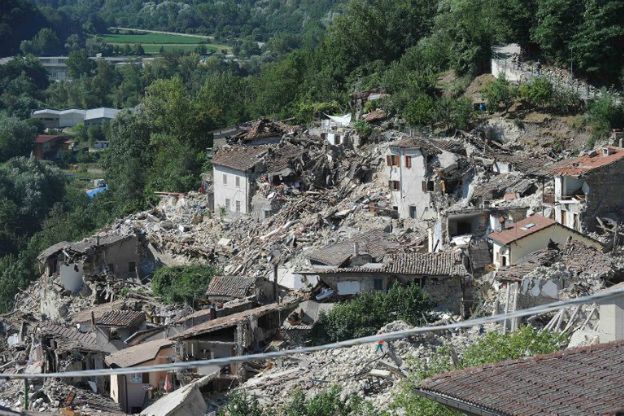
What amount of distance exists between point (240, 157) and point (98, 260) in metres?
4.99

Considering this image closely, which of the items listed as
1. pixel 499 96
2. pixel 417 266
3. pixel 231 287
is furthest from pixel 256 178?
pixel 417 266

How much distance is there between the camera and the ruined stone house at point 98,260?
30.9 m

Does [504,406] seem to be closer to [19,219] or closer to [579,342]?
[579,342]

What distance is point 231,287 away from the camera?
2538 cm

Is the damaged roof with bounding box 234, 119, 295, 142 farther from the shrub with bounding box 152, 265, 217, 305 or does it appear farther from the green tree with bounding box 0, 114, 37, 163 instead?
the green tree with bounding box 0, 114, 37, 163

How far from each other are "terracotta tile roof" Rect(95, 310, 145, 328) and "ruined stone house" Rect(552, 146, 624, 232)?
871cm

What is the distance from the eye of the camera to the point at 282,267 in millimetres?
26469

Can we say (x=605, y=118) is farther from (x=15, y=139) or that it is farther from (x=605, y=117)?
(x=15, y=139)

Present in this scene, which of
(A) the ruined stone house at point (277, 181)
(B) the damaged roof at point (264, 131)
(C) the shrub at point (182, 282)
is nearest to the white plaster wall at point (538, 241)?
(C) the shrub at point (182, 282)

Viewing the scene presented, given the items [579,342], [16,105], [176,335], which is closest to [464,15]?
[176,335]

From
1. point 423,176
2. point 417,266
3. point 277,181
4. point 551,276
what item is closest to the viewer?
point 551,276

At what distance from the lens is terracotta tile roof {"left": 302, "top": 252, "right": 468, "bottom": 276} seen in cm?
2284

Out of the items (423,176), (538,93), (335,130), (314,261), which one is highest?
(538,93)

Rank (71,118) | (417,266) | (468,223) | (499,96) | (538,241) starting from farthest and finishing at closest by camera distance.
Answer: (71,118) < (499,96) < (468,223) < (538,241) < (417,266)
